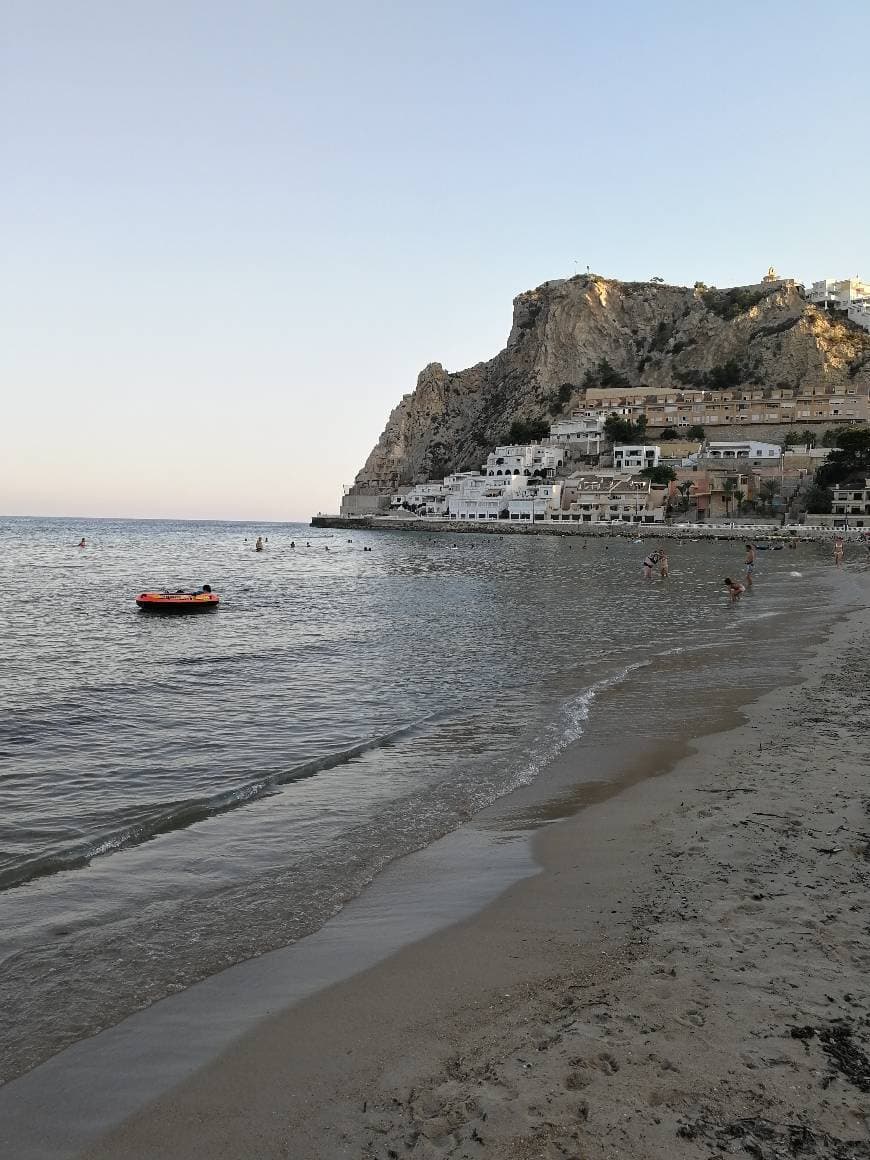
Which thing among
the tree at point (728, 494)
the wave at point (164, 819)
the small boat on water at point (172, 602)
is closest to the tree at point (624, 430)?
the tree at point (728, 494)

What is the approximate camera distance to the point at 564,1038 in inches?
178

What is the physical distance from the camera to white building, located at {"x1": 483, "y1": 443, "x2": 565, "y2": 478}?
14312 centimetres

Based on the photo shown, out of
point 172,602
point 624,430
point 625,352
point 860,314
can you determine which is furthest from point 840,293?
point 172,602

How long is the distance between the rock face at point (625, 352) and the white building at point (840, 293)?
555 cm

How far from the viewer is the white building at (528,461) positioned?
14312cm

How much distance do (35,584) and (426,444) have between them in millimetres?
153169

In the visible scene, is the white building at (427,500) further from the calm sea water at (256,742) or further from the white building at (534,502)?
the calm sea water at (256,742)

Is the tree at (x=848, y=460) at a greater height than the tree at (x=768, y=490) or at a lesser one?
greater

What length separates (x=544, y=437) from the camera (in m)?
159

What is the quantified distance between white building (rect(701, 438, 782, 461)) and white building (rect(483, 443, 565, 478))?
28.4 metres

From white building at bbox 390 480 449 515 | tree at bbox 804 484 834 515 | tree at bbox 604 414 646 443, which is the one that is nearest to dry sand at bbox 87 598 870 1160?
tree at bbox 804 484 834 515

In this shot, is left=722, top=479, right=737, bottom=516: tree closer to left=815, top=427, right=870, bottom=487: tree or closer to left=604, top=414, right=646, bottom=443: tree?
left=815, top=427, right=870, bottom=487: tree

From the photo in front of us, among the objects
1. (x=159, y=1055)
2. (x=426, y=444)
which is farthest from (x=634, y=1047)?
(x=426, y=444)

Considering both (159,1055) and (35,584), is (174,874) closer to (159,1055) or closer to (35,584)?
(159,1055)
